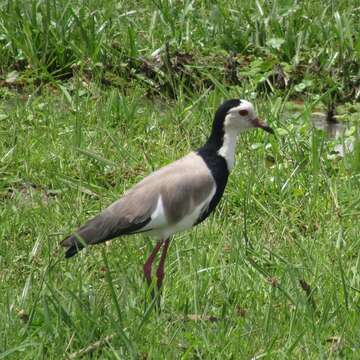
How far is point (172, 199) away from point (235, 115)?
0.57 meters

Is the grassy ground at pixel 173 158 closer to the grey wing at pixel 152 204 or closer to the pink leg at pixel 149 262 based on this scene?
the pink leg at pixel 149 262

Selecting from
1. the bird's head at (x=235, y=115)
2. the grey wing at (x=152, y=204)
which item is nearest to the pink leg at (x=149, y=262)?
the grey wing at (x=152, y=204)

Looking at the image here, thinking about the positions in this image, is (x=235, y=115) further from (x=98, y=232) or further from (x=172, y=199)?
(x=98, y=232)

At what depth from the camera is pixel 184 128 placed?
25.6 feet

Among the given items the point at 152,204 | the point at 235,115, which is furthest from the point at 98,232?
the point at 235,115

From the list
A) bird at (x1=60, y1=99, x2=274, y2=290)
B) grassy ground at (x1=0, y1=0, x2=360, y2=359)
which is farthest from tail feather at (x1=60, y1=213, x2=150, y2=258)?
grassy ground at (x1=0, y1=0, x2=360, y2=359)

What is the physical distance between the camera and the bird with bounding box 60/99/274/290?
582cm

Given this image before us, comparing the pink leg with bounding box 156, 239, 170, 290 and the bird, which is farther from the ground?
the bird

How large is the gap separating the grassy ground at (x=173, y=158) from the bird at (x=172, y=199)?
0.54 ft

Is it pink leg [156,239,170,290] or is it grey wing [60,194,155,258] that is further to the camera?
pink leg [156,239,170,290]

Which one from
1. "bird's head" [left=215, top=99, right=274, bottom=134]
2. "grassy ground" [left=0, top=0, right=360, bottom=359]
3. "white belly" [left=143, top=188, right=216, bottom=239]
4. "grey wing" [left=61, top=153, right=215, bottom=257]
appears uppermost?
"bird's head" [left=215, top=99, right=274, bottom=134]

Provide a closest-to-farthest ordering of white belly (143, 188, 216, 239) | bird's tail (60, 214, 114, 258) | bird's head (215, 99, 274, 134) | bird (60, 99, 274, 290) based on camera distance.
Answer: bird's tail (60, 214, 114, 258) → bird (60, 99, 274, 290) → white belly (143, 188, 216, 239) → bird's head (215, 99, 274, 134)

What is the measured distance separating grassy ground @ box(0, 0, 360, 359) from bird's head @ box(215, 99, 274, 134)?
0.54 metres

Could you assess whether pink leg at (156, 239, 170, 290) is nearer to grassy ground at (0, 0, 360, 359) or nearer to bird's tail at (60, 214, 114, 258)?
grassy ground at (0, 0, 360, 359)
